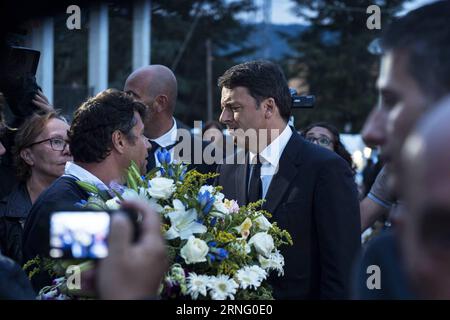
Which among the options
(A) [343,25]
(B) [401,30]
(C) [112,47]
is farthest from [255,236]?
(A) [343,25]

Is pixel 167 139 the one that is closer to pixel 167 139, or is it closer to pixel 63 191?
pixel 167 139

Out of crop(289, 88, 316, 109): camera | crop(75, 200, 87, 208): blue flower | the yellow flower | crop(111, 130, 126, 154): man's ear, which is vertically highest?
crop(289, 88, 316, 109): camera

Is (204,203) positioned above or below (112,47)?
below

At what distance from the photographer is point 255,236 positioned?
3.18 metres

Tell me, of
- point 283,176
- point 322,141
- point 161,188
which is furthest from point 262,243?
point 322,141

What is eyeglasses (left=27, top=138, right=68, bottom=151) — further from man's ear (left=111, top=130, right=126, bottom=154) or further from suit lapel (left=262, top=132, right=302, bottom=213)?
suit lapel (left=262, top=132, right=302, bottom=213)

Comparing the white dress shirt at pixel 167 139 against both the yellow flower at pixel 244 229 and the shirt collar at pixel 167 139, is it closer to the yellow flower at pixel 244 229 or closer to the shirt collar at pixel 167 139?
the shirt collar at pixel 167 139

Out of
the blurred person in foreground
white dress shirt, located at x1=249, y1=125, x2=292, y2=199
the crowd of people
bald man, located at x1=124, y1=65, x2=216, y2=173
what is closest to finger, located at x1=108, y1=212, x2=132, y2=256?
the crowd of people

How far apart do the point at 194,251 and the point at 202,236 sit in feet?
0.55

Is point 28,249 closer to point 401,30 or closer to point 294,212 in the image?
point 294,212

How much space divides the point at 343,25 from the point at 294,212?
105ft

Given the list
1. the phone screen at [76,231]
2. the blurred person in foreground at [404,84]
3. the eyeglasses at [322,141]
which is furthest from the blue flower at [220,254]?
the eyeglasses at [322,141]

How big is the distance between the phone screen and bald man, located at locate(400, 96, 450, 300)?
813 mm

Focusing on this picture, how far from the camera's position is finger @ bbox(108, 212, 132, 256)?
62.2 inches
